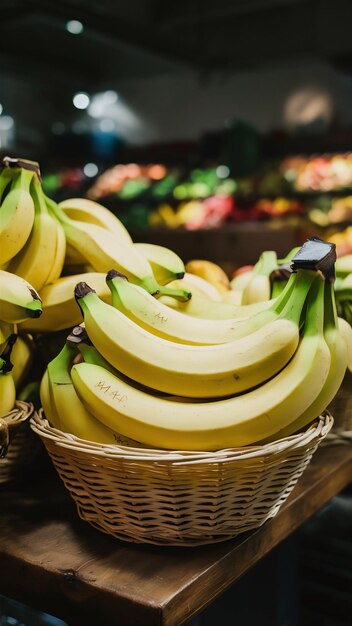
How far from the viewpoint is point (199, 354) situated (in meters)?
0.94

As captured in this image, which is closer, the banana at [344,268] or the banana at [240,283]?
the banana at [344,268]

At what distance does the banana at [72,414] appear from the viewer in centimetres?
95

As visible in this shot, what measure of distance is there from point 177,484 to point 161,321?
26cm

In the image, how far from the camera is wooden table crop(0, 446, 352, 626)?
835 mm

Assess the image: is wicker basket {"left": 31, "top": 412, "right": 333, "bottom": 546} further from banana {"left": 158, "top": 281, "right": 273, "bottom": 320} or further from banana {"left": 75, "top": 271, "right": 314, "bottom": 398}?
banana {"left": 158, "top": 281, "right": 273, "bottom": 320}

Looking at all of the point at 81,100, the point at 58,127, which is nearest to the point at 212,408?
the point at 58,127

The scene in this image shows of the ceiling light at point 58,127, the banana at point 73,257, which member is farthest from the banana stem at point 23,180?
the ceiling light at point 58,127

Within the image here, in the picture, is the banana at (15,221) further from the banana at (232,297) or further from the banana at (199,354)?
the banana at (232,297)

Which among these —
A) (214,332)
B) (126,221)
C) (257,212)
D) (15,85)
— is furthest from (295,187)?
(15,85)

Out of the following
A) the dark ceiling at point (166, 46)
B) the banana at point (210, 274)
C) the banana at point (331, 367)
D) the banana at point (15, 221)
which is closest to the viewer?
the banana at point (331, 367)

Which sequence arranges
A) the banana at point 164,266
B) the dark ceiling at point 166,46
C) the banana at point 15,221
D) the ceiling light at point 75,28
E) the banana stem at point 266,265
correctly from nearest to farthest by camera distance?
the banana at point 15,221 → the banana at point 164,266 → the banana stem at point 266,265 → the ceiling light at point 75,28 → the dark ceiling at point 166,46

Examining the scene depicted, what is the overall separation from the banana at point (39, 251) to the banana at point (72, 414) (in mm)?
236

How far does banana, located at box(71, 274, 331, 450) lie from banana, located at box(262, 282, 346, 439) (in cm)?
3

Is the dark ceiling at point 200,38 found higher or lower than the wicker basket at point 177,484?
higher
